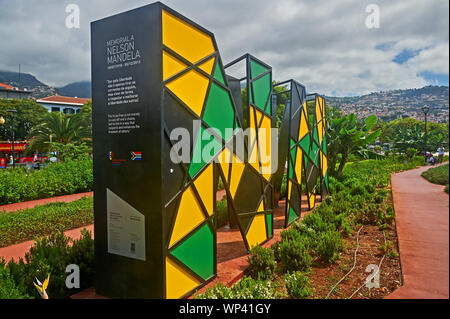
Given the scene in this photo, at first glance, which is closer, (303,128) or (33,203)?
(303,128)

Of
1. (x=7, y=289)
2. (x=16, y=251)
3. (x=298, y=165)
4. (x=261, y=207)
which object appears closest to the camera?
(x=7, y=289)

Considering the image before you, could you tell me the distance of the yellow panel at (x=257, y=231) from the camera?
7207mm

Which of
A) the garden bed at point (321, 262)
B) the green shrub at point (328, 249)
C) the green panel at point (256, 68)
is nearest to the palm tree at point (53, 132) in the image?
the green panel at point (256, 68)

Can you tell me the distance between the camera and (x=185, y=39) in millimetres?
4824

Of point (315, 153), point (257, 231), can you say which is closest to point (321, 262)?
point (257, 231)

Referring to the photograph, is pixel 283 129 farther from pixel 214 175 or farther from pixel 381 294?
pixel 381 294

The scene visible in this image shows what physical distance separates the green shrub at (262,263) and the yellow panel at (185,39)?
3.65m

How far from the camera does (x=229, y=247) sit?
7.48 meters

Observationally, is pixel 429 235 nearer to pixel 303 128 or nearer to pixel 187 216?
pixel 187 216

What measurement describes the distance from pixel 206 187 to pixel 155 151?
1.44 m

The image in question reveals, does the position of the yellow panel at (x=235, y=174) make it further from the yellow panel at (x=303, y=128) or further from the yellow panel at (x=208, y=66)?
the yellow panel at (x=303, y=128)

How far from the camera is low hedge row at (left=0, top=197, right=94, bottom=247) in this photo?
777 cm

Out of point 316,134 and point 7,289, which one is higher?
point 316,134
